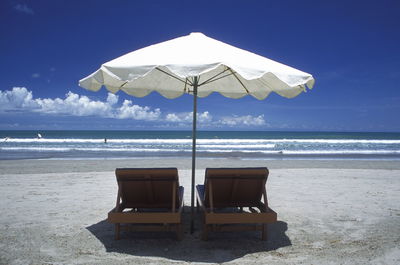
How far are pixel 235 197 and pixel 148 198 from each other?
1.22 meters

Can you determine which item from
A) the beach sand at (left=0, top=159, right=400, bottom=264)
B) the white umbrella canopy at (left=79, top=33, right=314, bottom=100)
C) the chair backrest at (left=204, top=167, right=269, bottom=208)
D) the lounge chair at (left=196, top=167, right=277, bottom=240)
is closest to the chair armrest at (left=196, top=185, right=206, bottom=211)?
the lounge chair at (left=196, top=167, right=277, bottom=240)

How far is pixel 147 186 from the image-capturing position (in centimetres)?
441

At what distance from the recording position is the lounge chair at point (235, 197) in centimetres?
414

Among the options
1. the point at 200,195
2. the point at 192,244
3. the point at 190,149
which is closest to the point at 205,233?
the point at 192,244

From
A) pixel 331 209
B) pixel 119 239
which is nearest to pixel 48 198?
pixel 119 239

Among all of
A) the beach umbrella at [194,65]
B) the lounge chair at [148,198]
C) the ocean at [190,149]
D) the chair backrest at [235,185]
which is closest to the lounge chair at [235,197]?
the chair backrest at [235,185]

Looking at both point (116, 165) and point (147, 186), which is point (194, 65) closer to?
point (147, 186)

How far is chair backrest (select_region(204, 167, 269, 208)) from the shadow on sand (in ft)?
1.52

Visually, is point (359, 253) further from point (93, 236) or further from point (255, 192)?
point (93, 236)

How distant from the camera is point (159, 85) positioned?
6066 millimetres

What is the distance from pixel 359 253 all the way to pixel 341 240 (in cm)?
49

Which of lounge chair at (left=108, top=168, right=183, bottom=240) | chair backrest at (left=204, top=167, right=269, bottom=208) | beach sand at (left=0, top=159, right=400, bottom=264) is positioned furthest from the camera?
chair backrest at (left=204, top=167, right=269, bottom=208)

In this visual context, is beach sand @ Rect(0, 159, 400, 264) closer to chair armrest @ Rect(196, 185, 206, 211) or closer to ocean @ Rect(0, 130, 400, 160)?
chair armrest @ Rect(196, 185, 206, 211)

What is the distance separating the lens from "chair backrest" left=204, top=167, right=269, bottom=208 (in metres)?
4.30
